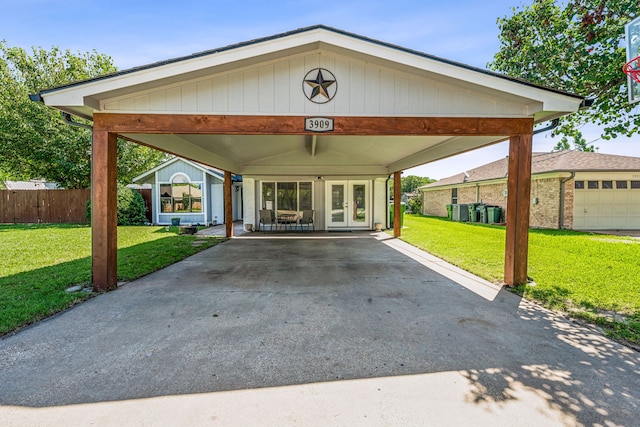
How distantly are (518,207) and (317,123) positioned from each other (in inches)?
133

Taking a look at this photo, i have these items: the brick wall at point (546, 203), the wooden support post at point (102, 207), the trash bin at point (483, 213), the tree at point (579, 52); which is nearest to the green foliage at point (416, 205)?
the trash bin at point (483, 213)

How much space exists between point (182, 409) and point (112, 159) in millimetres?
3988

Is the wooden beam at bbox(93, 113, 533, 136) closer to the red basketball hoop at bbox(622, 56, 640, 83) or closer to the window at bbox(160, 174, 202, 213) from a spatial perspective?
the red basketball hoop at bbox(622, 56, 640, 83)

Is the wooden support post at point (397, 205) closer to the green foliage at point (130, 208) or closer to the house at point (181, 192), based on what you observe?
the house at point (181, 192)

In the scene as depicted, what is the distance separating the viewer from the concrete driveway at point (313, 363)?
1.97 m

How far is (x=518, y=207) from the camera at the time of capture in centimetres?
467

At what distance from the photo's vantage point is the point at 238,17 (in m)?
6.37

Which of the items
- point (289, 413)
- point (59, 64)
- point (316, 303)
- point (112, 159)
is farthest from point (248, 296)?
point (59, 64)

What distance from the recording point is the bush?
1440cm

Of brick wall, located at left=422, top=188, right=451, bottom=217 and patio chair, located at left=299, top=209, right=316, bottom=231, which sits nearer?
patio chair, located at left=299, top=209, right=316, bottom=231

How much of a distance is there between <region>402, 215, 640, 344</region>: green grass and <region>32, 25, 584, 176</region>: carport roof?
2.57m

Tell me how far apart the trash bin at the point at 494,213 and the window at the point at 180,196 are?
15145 millimetres

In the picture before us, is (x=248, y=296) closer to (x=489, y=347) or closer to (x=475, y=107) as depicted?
(x=489, y=347)

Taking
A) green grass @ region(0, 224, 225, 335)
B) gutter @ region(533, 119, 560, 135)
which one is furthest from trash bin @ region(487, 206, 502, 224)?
green grass @ region(0, 224, 225, 335)
